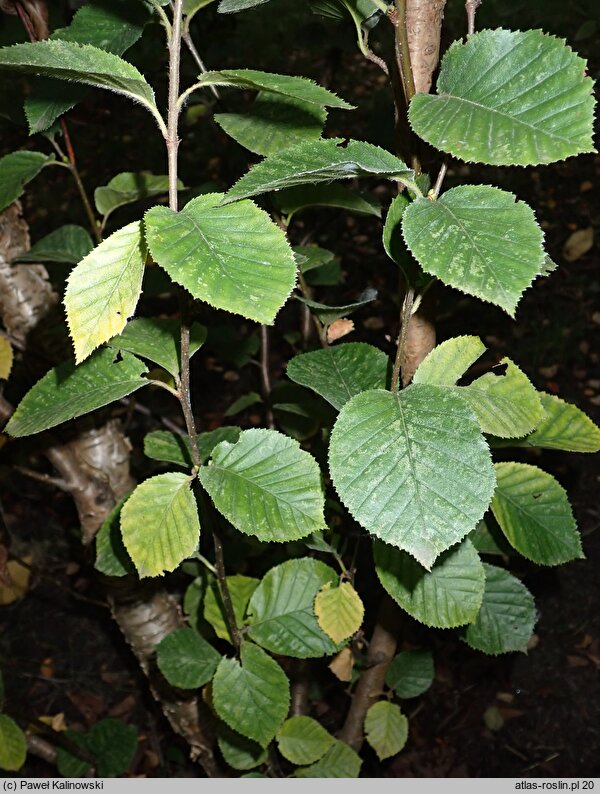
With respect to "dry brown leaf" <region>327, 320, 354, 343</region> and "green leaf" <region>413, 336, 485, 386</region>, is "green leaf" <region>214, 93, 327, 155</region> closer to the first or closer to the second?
"green leaf" <region>413, 336, 485, 386</region>

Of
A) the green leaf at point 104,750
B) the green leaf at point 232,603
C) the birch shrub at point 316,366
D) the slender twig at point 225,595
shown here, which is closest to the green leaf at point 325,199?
the birch shrub at point 316,366

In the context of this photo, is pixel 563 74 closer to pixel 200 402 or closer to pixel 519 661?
pixel 519 661

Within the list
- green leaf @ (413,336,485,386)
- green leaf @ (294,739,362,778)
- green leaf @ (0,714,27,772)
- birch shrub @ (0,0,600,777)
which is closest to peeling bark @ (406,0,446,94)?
birch shrub @ (0,0,600,777)

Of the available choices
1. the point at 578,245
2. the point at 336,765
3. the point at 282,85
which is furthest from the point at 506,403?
the point at 578,245

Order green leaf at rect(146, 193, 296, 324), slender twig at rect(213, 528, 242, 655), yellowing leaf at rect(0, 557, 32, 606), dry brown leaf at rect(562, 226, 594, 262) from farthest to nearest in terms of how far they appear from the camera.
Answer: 1. dry brown leaf at rect(562, 226, 594, 262)
2. yellowing leaf at rect(0, 557, 32, 606)
3. slender twig at rect(213, 528, 242, 655)
4. green leaf at rect(146, 193, 296, 324)

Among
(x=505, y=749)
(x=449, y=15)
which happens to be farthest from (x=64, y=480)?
(x=449, y=15)
